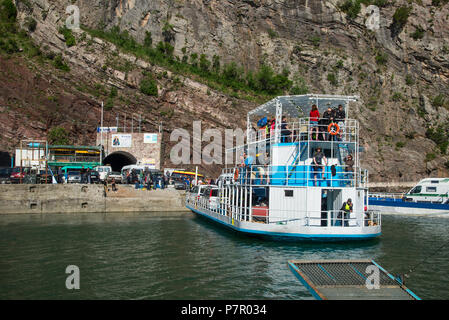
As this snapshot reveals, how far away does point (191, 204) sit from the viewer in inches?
1435

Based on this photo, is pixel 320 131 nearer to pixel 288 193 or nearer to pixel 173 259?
pixel 288 193

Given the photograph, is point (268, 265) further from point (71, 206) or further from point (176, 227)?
point (71, 206)

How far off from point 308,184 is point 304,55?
7900cm

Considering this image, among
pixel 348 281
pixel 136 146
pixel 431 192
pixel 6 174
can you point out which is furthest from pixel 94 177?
pixel 431 192

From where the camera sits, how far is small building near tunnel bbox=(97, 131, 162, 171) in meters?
60.2

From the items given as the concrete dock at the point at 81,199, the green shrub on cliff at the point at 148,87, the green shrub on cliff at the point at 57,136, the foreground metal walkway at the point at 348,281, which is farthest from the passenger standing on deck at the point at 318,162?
the green shrub on cliff at the point at 148,87

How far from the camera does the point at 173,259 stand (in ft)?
58.0

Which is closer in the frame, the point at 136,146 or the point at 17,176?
the point at 17,176

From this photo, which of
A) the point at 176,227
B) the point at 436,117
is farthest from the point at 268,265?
the point at 436,117

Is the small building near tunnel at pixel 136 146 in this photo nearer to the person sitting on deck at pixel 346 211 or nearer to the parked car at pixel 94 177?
the parked car at pixel 94 177

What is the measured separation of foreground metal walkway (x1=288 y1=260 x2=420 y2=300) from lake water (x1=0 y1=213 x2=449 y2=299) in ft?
3.91

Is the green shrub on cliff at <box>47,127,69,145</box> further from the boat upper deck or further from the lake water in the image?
the boat upper deck

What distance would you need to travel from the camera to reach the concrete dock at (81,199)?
3372 cm

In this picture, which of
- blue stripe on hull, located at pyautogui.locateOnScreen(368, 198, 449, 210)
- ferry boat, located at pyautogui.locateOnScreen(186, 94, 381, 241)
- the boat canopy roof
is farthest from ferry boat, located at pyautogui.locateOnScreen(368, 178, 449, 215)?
the boat canopy roof
